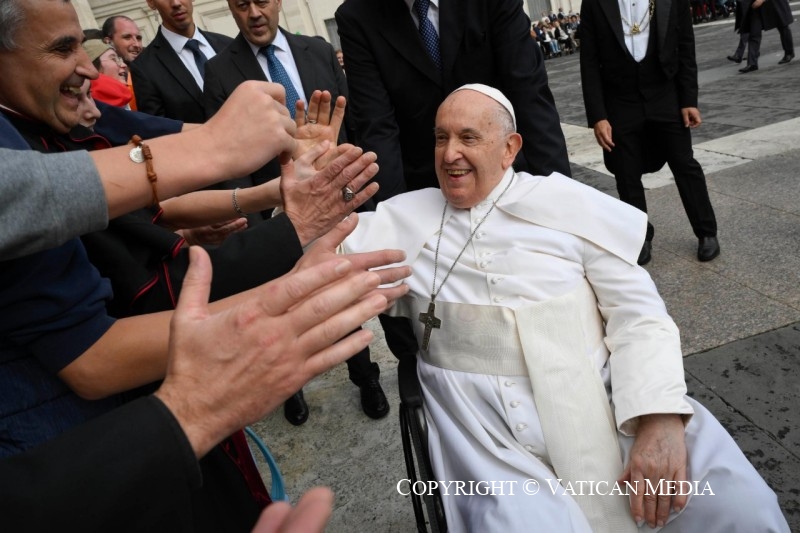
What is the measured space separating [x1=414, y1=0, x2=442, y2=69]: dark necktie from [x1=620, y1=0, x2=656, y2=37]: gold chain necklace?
6.50 ft

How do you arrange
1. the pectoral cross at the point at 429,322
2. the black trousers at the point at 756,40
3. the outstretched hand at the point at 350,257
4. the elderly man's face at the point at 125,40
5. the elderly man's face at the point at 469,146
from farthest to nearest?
the black trousers at the point at 756,40, the elderly man's face at the point at 125,40, the elderly man's face at the point at 469,146, the pectoral cross at the point at 429,322, the outstretched hand at the point at 350,257

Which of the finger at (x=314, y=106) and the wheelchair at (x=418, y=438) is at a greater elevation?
the finger at (x=314, y=106)

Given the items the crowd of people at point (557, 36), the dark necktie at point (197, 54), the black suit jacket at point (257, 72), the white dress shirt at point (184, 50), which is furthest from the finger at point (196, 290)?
the crowd of people at point (557, 36)

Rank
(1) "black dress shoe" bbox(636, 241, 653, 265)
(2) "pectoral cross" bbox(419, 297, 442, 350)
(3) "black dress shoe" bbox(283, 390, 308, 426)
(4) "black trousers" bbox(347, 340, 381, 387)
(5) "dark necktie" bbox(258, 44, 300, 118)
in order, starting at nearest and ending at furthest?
(2) "pectoral cross" bbox(419, 297, 442, 350) < (4) "black trousers" bbox(347, 340, 381, 387) < (3) "black dress shoe" bbox(283, 390, 308, 426) < (5) "dark necktie" bbox(258, 44, 300, 118) < (1) "black dress shoe" bbox(636, 241, 653, 265)

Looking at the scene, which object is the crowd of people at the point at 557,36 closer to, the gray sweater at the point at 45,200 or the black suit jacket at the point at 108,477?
the gray sweater at the point at 45,200

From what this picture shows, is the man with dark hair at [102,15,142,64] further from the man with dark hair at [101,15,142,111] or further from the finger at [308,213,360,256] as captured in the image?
the finger at [308,213,360,256]

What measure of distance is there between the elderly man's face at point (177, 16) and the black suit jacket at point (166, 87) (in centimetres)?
19

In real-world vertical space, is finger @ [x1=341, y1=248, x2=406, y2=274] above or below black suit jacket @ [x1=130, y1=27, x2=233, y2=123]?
below

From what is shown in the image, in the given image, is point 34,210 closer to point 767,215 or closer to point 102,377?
point 102,377

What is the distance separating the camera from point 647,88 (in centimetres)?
399

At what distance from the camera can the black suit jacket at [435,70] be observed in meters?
2.55

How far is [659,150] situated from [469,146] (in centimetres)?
265

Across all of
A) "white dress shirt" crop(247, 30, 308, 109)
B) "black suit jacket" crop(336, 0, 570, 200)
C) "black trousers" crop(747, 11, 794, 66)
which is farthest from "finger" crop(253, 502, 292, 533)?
"black trousers" crop(747, 11, 794, 66)

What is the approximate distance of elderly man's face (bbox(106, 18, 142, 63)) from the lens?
18.7 feet
